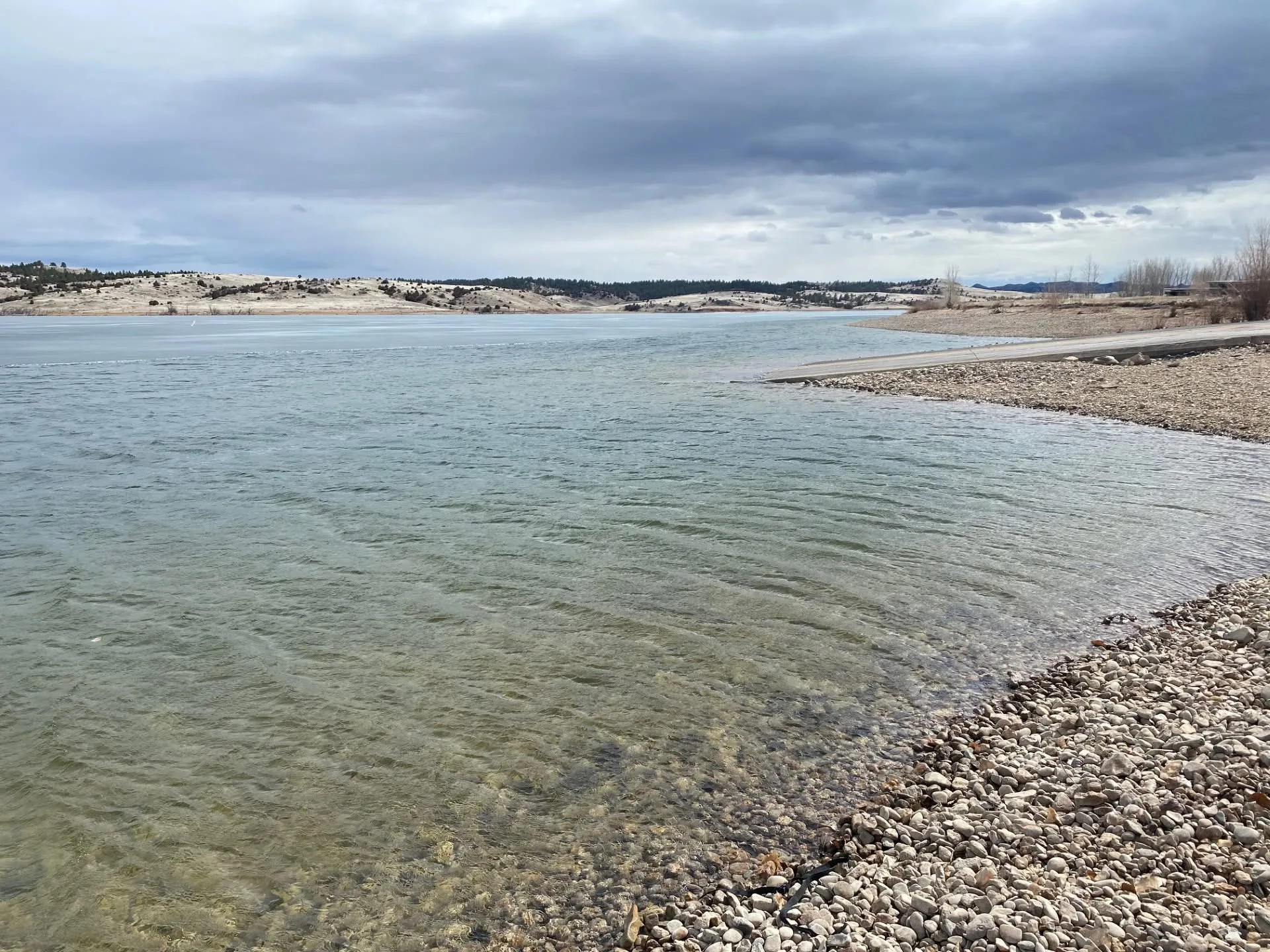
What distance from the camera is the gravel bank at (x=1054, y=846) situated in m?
4.50

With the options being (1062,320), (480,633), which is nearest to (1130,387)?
(480,633)

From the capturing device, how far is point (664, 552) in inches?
499

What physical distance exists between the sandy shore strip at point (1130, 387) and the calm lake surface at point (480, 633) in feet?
7.40

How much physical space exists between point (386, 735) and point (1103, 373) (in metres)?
34.0

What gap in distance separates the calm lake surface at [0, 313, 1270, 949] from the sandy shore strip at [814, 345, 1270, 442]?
7.40ft

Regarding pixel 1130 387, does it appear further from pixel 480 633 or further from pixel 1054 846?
pixel 1054 846

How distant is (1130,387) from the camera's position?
3008 centimetres

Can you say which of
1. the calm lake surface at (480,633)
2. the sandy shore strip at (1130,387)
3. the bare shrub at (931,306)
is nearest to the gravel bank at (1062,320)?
the sandy shore strip at (1130,387)

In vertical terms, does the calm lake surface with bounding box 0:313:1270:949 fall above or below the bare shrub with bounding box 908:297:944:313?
below

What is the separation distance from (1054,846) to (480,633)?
622 centimetres

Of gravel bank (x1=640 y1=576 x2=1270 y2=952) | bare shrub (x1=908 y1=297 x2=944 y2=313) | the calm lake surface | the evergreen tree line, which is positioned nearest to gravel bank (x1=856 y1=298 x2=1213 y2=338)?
bare shrub (x1=908 y1=297 x2=944 y2=313)

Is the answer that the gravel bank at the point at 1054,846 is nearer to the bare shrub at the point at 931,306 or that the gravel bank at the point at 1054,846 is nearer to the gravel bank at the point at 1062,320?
the gravel bank at the point at 1062,320

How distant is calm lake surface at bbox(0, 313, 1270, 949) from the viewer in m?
5.73

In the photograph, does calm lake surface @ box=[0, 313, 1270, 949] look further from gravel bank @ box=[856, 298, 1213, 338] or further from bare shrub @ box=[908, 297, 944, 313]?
bare shrub @ box=[908, 297, 944, 313]
